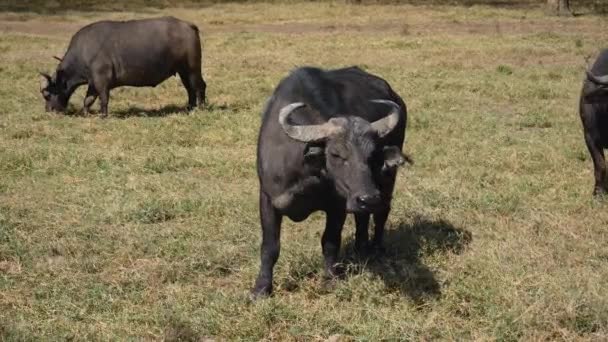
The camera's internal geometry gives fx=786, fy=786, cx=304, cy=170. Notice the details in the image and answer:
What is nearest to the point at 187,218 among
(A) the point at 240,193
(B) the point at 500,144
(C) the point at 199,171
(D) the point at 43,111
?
(A) the point at 240,193

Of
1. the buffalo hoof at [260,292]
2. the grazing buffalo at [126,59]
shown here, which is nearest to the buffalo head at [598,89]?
the buffalo hoof at [260,292]

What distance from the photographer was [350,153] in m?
4.61

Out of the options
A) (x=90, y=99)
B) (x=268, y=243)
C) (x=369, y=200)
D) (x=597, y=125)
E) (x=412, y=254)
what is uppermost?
(x=369, y=200)

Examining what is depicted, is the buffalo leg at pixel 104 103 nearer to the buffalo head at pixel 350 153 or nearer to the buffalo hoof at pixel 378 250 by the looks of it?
the buffalo hoof at pixel 378 250

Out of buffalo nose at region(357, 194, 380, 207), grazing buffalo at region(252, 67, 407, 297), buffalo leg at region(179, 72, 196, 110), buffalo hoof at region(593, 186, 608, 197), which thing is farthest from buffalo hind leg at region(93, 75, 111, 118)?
buffalo nose at region(357, 194, 380, 207)

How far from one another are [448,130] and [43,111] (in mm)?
6783

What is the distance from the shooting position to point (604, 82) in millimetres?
6730

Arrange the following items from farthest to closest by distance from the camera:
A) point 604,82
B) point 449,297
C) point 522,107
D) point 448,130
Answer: point 522,107, point 448,130, point 604,82, point 449,297

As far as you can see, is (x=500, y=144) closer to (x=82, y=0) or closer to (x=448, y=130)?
(x=448, y=130)

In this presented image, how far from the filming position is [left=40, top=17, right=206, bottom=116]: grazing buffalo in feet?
42.4

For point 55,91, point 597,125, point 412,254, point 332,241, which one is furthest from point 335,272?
point 55,91

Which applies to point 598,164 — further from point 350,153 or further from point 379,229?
point 350,153

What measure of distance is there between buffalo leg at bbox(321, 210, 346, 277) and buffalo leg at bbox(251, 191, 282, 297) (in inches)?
14.3

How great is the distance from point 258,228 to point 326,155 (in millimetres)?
2360
